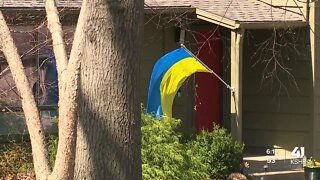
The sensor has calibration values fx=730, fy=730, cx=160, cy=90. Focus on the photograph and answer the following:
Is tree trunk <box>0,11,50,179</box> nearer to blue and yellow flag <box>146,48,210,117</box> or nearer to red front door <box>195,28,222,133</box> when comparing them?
blue and yellow flag <box>146,48,210,117</box>

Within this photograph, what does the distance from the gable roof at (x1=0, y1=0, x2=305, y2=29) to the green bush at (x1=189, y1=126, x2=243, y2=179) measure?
1964 mm

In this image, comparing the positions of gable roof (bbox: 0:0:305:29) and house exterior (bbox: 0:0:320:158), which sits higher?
gable roof (bbox: 0:0:305:29)

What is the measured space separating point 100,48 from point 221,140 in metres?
7.50

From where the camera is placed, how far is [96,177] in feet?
13.6

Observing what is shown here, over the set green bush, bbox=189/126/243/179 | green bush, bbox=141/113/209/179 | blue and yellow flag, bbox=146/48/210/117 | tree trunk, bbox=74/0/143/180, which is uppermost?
tree trunk, bbox=74/0/143/180

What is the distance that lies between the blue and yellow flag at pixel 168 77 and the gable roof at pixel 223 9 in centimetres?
97

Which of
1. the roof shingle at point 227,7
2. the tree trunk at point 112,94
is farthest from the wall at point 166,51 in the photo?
the tree trunk at point 112,94

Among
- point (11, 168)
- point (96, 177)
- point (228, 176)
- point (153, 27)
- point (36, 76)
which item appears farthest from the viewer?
point (153, 27)

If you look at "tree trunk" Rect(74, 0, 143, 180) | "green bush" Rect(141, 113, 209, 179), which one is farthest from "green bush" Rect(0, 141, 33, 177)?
"tree trunk" Rect(74, 0, 143, 180)

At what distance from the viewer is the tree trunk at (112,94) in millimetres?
4133

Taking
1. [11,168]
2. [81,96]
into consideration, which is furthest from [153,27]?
[81,96]

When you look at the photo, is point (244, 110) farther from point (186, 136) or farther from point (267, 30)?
point (186, 136)

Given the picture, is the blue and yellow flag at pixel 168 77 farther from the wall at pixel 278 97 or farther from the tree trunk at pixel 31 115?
the tree trunk at pixel 31 115

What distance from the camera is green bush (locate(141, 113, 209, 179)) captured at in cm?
902
